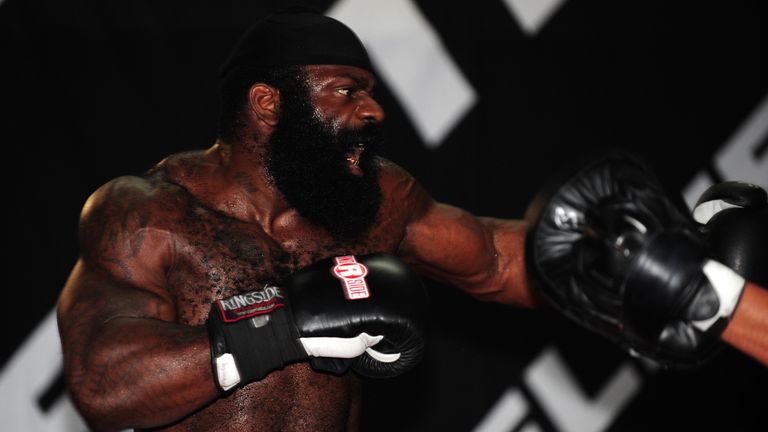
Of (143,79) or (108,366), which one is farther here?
(143,79)

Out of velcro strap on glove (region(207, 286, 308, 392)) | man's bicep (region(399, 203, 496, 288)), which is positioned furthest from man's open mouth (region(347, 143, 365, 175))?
velcro strap on glove (region(207, 286, 308, 392))

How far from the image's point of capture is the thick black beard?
1.69m

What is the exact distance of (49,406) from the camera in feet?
7.77

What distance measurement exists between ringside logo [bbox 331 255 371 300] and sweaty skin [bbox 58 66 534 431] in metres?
0.21

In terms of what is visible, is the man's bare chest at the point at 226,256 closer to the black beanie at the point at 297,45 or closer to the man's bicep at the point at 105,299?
the man's bicep at the point at 105,299

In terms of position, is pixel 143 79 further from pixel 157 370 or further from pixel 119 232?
pixel 157 370

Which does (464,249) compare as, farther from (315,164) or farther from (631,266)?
(631,266)

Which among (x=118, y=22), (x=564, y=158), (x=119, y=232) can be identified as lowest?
(x=564, y=158)

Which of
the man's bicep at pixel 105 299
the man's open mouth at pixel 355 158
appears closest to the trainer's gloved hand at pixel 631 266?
the man's open mouth at pixel 355 158

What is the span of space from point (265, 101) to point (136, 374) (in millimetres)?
691

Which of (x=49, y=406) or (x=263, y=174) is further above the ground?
(x=263, y=174)

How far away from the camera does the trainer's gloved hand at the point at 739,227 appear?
1.67 metres

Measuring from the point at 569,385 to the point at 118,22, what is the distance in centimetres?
199

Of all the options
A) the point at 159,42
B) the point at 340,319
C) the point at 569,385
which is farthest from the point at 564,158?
the point at 340,319
